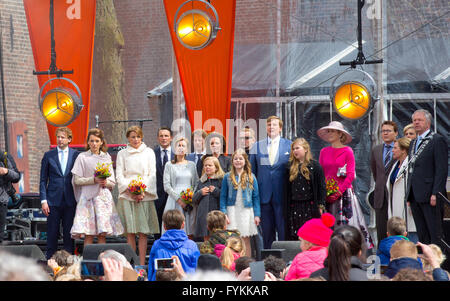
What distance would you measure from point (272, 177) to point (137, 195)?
150cm

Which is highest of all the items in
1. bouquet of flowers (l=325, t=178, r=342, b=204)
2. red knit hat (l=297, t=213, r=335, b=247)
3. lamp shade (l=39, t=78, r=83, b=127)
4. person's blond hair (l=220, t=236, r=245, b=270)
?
lamp shade (l=39, t=78, r=83, b=127)

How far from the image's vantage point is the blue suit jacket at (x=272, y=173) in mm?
8117

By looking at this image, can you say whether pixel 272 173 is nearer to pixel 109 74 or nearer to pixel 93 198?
pixel 93 198

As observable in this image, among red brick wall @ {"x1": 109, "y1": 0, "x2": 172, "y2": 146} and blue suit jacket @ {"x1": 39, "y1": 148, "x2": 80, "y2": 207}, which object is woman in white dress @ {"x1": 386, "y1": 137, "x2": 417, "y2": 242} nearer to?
blue suit jacket @ {"x1": 39, "y1": 148, "x2": 80, "y2": 207}

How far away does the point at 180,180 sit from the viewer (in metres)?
8.27

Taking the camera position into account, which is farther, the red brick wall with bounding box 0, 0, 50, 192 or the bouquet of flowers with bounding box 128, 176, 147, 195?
the red brick wall with bounding box 0, 0, 50, 192

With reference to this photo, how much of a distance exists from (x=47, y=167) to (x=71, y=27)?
2.11m

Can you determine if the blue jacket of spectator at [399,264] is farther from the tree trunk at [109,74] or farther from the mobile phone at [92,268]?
the tree trunk at [109,74]

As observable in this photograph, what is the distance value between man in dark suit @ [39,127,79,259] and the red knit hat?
4.08m

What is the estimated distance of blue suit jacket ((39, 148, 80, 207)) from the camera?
8.41m

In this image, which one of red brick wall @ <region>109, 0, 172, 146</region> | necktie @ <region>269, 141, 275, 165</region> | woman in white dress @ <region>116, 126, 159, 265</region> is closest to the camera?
necktie @ <region>269, 141, 275, 165</region>

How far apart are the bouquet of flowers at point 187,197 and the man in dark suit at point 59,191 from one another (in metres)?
1.25

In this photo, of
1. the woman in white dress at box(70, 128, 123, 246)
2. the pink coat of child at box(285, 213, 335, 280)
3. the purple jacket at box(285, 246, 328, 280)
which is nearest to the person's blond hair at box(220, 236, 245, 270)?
the pink coat of child at box(285, 213, 335, 280)

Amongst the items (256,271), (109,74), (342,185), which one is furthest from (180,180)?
(109,74)
